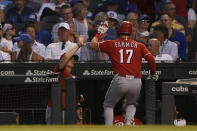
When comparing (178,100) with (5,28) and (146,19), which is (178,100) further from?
(5,28)

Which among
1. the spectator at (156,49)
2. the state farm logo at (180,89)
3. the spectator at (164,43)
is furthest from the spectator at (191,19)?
the state farm logo at (180,89)

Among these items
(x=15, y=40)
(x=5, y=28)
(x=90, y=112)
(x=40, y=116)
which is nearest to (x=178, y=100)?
(x=90, y=112)

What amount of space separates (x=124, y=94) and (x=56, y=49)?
6.53 ft

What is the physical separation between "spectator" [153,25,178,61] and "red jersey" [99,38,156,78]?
1854 millimetres

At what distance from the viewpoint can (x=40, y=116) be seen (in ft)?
34.6

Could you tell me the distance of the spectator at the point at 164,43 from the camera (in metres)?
11.8

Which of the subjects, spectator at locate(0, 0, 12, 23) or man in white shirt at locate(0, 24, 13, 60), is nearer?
man in white shirt at locate(0, 24, 13, 60)

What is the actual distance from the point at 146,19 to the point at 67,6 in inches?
59.2

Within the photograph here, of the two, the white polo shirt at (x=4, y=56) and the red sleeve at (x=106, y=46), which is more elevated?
the red sleeve at (x=106, y=46)

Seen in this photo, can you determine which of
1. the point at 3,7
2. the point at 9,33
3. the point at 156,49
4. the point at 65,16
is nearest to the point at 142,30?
the point at 156,49

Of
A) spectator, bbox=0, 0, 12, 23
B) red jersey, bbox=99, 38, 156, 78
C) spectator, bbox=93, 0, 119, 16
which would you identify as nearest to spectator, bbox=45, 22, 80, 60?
red jersey, bbox=99, 38, 156, 78

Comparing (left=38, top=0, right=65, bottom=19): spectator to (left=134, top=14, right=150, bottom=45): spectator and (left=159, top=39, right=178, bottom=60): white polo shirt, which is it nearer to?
(left=134, top=14, right=150, bottom=45): spectator

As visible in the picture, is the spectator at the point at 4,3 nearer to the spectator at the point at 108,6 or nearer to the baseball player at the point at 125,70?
the spectator at the point at 108,6

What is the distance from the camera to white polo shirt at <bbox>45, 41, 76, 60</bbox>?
11.5 m
